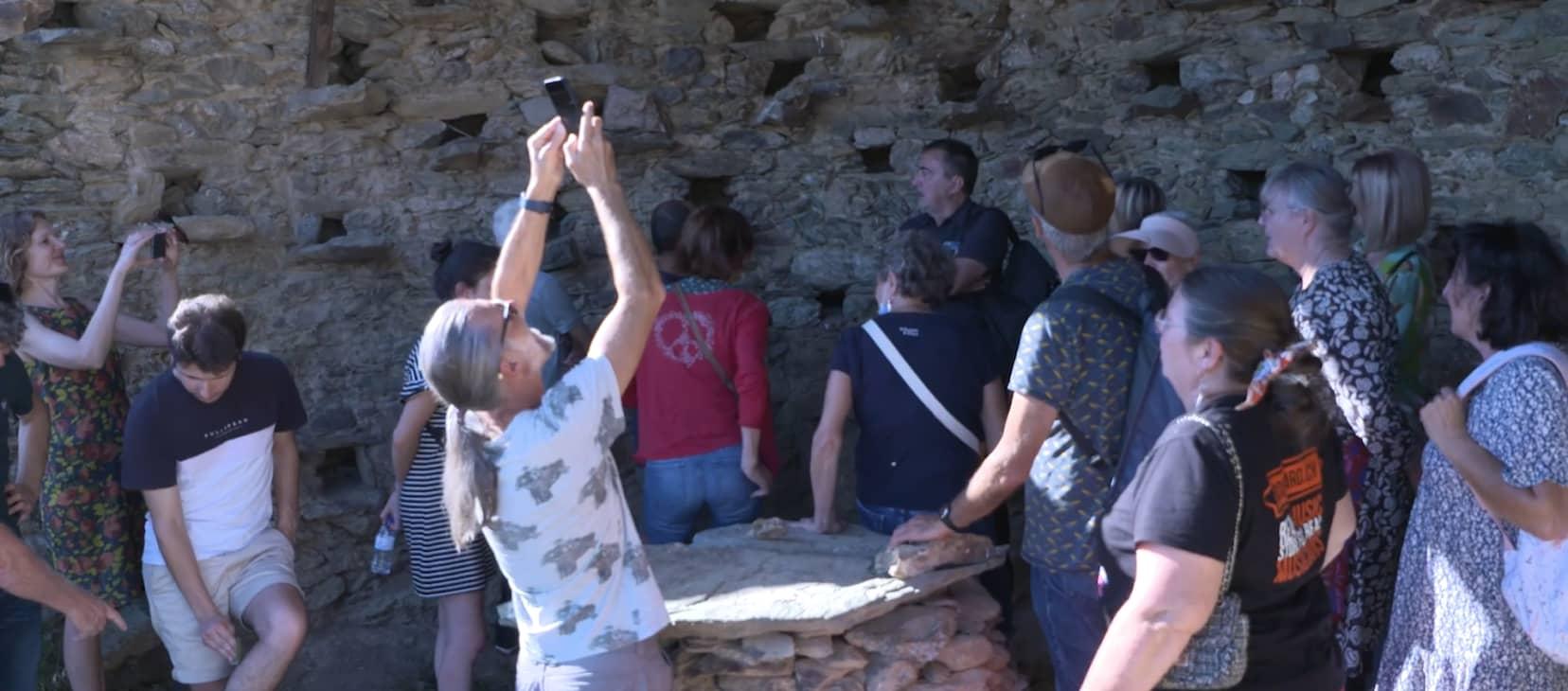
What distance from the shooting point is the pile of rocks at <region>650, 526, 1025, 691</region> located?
11.1ft

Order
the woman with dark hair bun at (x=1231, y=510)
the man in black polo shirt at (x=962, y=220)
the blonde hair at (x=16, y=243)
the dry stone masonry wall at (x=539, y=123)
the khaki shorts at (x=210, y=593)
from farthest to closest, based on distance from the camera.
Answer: the dry stone masonry wall at (x=539, y=123) < the man in black polo shirt at (x=962, y=220) < the blonde hair at (x=16, y=243) < the khaki shorts at (x=210, y=593) < the woman with dark hair bun at (x=1231, y=510)

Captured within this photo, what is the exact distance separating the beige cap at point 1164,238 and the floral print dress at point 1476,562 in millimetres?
746

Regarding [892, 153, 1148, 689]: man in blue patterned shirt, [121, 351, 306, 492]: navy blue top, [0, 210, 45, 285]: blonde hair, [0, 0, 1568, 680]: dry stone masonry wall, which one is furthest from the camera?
[0, 0, 1568, 680]: dry stone masonry wall

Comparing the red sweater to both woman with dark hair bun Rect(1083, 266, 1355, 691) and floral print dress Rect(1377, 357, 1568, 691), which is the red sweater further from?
woman with dark hair bun Rect(1083, 266, 1355, 691)

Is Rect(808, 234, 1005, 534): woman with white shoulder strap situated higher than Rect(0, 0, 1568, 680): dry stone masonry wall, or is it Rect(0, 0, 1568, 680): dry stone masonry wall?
Rect(0, 0, 1568, 680): dry stone masonry wall

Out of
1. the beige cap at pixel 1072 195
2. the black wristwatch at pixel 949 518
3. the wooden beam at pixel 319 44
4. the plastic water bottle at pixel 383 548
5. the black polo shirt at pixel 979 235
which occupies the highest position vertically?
the wooden beam at pixel 319 44

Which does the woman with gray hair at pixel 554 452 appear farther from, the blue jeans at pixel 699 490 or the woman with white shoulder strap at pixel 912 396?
the blue jeans at pixel 699 490

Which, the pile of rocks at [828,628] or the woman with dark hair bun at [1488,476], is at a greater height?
the woman with dark hair bun at [1488,476]

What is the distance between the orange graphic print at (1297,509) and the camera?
2.32m

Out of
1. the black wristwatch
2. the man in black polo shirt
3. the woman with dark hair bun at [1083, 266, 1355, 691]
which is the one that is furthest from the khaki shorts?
the woman with dark hair bun at [1083, 266, 1355, 691]

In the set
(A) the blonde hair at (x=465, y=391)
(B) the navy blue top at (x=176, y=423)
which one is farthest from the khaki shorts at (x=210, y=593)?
(A) the blonde hair at (x=465, y=391)

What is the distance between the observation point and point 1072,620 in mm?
3172

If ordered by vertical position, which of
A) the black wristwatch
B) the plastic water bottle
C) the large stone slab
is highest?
the black wristwatch

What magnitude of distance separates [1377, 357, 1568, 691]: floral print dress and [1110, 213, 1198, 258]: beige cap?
746 millimetres
